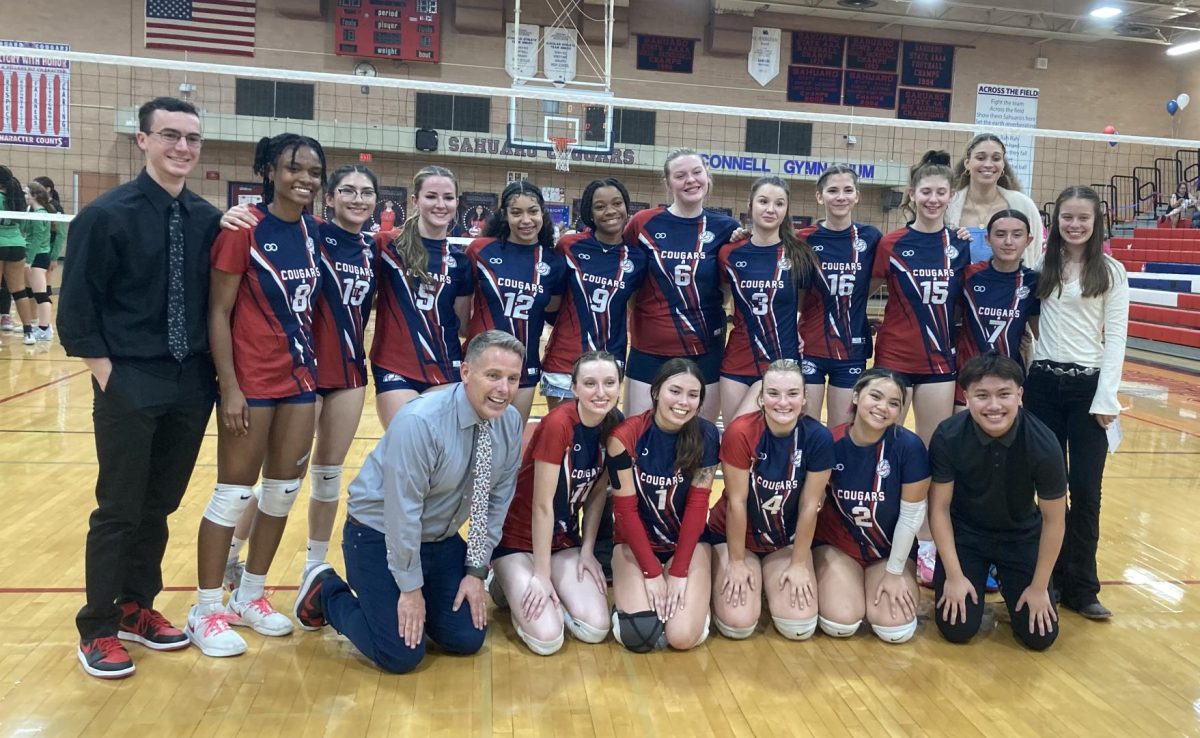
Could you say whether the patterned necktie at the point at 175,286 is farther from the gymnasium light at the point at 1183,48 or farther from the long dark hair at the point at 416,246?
the gymnasium light at the point at 1183,48

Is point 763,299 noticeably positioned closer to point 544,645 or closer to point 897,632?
point 897,632

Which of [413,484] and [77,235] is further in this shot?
[413,484]

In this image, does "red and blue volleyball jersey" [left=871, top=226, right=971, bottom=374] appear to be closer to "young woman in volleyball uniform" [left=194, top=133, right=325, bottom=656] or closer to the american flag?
"young woman in volleyball uniform" [left=194, top=133, right=325, bottom=656]

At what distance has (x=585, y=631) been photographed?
143 inches

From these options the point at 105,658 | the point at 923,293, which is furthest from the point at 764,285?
the point at 105,658

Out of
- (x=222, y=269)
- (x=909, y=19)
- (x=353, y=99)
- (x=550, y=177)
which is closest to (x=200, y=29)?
(x=353, y=99)

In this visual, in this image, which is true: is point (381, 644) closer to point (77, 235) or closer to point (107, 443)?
point (107, 443)

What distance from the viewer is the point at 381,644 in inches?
129

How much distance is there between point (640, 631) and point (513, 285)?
1649 mm

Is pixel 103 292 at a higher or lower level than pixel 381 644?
higher

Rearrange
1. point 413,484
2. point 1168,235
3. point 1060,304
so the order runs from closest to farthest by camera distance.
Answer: point 413,484 < point 1060,304 < point 1168,235

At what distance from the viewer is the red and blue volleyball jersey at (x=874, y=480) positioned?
3.78 metres

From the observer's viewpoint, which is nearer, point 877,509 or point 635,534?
point 635,534

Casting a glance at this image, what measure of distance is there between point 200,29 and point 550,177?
7.78 meters
